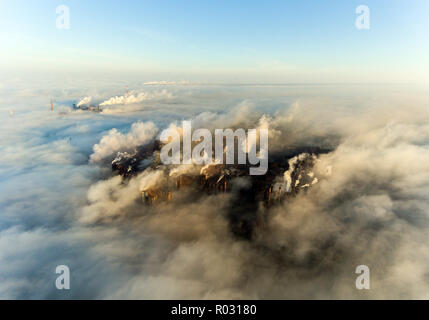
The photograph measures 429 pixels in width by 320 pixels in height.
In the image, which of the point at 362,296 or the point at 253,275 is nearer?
the point at 362,296

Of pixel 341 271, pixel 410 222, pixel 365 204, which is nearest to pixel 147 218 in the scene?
pixel 341 271

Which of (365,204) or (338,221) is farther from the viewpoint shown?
(365,204)

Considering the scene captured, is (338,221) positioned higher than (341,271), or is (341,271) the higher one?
(338,221)

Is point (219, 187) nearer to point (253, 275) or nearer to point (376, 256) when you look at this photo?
point (253, 275)

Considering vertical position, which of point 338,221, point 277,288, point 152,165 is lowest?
point 277,288

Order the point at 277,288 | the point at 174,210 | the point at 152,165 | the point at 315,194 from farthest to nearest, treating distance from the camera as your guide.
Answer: the point at 152,165 → the point at 315,194 → the point at 174,210 → the point at 277,288

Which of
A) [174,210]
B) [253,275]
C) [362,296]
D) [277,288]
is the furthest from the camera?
[174,210]

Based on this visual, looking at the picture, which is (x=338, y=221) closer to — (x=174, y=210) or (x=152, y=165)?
(x=174, y=210)

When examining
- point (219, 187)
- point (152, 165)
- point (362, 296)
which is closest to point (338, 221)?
point (362, 296)
